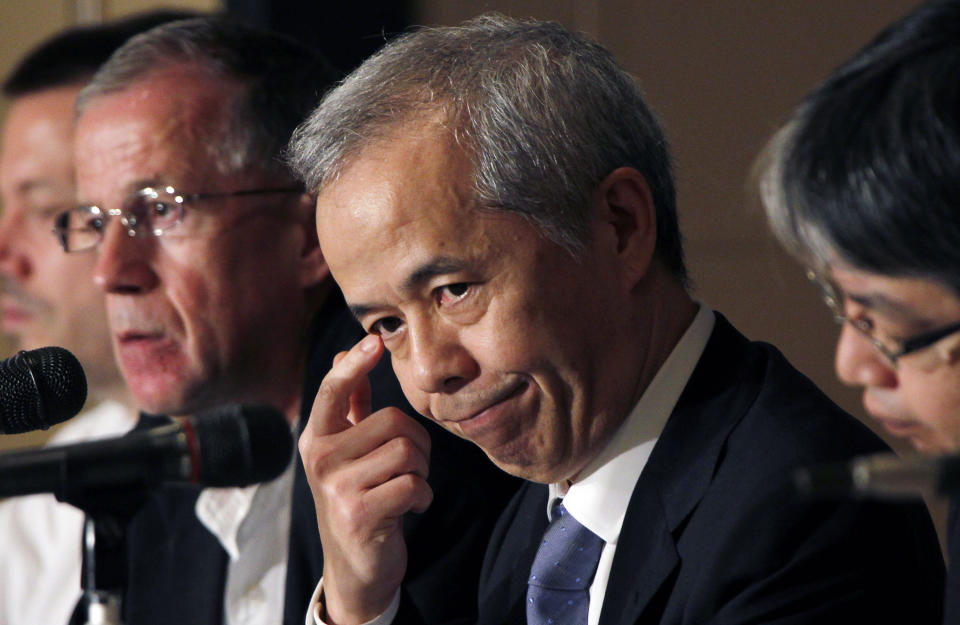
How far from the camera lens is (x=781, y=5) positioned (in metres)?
3.44

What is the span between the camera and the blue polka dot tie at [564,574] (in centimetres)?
166

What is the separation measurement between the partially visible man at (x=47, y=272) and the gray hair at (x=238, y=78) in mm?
893

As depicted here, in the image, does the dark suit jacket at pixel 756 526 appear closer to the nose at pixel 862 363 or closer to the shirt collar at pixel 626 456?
the shirt collar at pixel 626 456

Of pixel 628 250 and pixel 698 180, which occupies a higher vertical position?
pixel 628 250

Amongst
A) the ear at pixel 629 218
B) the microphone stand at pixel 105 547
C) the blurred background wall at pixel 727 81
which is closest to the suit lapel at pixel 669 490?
the ear at pixel 629 218

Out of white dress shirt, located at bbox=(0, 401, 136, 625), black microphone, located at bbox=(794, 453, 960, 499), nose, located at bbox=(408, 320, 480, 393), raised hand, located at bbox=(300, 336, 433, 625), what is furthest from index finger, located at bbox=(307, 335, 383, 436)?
white dress shirt, located at bbox=(0, 401, 136, 625)

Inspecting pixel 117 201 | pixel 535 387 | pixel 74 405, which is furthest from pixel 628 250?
pixel 117 201

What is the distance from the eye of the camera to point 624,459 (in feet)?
5.53

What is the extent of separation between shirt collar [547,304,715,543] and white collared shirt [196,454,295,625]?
0.82m

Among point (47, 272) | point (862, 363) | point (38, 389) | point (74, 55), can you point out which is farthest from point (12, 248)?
point (862, 363)

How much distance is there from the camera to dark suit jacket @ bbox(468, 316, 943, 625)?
1438mm

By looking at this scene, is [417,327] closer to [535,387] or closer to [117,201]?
[535,387]

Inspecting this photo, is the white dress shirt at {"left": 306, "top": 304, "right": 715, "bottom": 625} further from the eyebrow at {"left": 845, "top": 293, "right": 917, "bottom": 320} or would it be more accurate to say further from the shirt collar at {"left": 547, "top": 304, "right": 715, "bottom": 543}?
the eyebrow at {"left": 845, "top": 293, "right": 917, "bottom": 320}

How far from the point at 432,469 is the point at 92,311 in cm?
153
